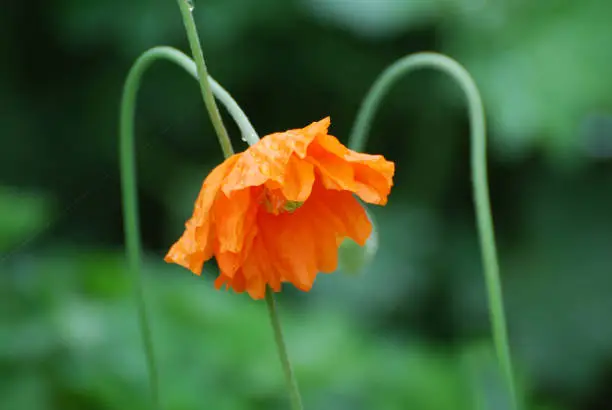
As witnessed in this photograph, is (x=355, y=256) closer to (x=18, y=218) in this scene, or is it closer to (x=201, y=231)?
(x=201, y=231)

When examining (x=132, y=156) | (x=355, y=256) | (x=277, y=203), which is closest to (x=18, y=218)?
(x=355, y=256)

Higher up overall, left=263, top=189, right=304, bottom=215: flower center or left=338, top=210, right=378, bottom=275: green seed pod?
left=338, top=210, right=378, bottom=275: green seed pod

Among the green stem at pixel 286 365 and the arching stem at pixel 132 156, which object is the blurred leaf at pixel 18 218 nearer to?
the arching stem at pixel 132 156

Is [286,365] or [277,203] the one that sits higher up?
[277,203]

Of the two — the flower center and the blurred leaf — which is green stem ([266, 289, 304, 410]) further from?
Answer: the blurred leaf

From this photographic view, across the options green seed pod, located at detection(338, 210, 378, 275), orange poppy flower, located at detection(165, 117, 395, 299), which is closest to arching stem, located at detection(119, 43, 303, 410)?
orange poppy flower, located at detection(165, 117, 395, 299)
